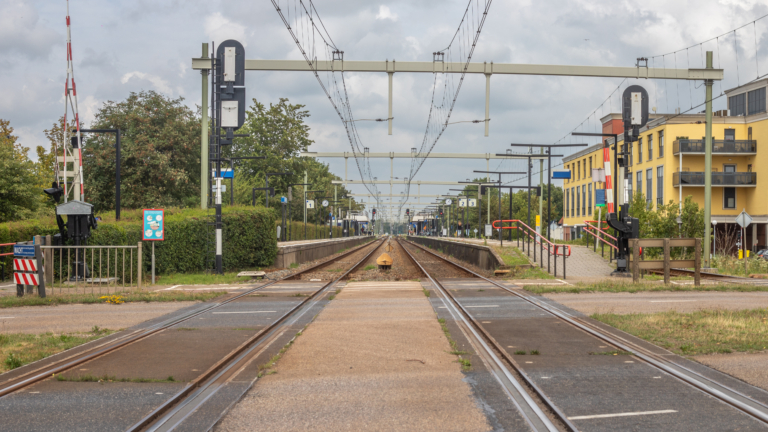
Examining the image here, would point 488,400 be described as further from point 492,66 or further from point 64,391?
point 492,66

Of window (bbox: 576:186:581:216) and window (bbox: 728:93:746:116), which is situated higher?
window (bbox: 728:93:746:116)

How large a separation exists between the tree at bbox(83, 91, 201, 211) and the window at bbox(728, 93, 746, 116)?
52.4 meters

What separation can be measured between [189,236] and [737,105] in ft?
200

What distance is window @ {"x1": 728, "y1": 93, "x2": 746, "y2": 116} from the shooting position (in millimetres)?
64625

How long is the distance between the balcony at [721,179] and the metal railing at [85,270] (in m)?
46.8

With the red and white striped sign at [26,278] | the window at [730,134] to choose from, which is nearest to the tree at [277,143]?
the window at [730,134]

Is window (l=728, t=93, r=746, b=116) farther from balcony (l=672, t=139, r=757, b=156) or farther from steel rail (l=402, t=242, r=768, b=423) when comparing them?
steel rail (l=402, t=242, r=768, b=423)

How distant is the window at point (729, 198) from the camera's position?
192 ft

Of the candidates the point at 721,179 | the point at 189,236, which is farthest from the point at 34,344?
the point at 721,179

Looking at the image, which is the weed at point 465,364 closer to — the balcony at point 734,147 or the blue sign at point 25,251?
the blue sign at point 25,251

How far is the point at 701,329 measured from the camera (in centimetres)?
998

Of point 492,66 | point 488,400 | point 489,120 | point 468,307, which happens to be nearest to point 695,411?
point 488,400

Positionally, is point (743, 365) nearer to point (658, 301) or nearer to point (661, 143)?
point (658, 301)

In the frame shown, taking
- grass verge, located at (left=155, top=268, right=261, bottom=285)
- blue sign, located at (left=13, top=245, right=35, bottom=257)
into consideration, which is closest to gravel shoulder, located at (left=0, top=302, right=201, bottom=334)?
blue sign, located at (left=13, top=245, right=35, bottom=257)
